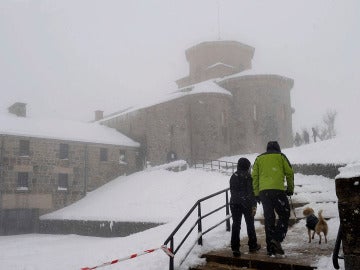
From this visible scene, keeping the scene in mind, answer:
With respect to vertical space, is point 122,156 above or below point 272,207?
above

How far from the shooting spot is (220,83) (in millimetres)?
36875

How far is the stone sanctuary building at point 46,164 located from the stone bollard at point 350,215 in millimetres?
28181

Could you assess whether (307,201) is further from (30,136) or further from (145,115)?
(145,115)

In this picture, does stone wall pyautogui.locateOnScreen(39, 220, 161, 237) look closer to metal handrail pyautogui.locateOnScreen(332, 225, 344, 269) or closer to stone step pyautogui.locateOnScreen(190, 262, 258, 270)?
stone step pyautogui.locateOnScreen(190, 262, 258, 270)

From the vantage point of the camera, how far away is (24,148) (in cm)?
3017

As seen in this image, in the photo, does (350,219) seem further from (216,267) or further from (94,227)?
(94,227)

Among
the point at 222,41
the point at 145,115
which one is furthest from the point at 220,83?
the point at 145,115

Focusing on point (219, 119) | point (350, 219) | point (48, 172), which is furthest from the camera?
point (219, 119)

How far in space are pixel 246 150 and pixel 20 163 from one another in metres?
19.7

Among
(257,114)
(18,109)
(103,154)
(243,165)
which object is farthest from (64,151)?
(243,165)

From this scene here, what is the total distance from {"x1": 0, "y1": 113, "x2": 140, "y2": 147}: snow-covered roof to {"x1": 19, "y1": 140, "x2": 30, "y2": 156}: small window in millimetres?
644

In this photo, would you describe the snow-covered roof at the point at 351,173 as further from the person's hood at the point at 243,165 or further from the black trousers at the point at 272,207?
the person's hood at the point at 243,165

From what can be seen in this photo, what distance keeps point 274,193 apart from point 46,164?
1096 inches

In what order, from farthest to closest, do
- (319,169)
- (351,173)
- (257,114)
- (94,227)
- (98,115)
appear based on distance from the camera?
1. (98,115)
2. (257,114)
3. (94,227)
4. (319,169)
5. (351,173)
